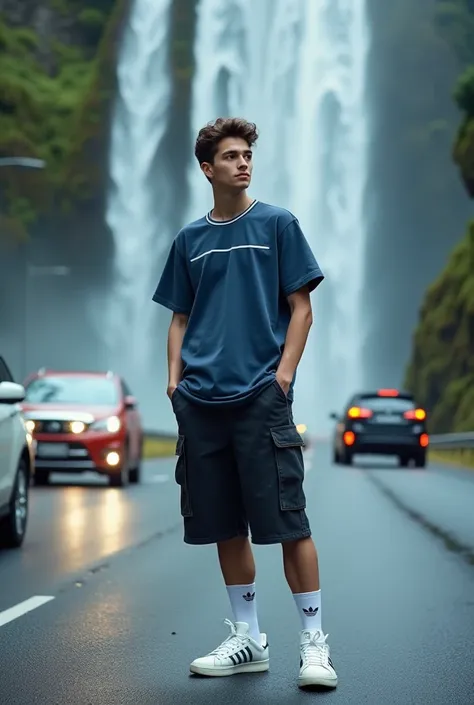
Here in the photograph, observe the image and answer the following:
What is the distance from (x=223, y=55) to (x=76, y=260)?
13639 mm

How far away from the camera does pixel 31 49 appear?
99.9 m

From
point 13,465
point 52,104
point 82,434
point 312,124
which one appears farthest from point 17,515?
point 52,104

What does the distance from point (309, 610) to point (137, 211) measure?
7120 cm

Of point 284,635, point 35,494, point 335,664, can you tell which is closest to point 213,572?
point 284,635

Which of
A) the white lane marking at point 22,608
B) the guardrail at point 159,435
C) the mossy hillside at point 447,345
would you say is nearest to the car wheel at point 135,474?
the white lane marking at point 22,608

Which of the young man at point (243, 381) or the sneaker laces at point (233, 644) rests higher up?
the young man at point (243, 381)

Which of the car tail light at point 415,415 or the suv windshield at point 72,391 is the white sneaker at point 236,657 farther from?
the car tail light at point 415,415

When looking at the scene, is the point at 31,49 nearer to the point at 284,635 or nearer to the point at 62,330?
the point at 62,330

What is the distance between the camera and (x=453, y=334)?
54781 millimetres

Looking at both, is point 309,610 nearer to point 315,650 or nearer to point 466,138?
point 315,650

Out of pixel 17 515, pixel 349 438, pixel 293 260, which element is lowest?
pixel 349 438

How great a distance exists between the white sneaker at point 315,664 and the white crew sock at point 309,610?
0.10ft

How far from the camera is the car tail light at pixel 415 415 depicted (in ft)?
96.3

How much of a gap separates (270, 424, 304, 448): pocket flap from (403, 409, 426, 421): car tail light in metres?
23.9
